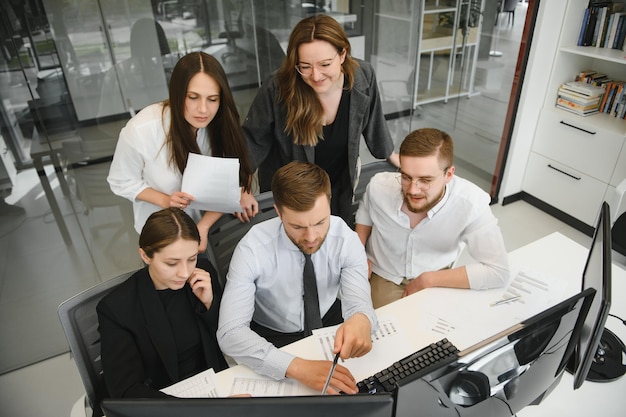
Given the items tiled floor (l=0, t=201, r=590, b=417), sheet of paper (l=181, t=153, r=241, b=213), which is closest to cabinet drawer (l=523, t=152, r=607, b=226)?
sheet of paper (l=181, t=153, r=241, b=213)

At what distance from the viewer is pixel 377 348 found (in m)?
1.48

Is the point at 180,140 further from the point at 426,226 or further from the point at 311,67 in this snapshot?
the point at 426,226

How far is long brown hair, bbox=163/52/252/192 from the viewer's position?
5.44 ft

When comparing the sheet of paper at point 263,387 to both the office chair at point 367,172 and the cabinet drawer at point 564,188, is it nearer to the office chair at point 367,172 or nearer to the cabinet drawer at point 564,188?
the office chair at point 367,172

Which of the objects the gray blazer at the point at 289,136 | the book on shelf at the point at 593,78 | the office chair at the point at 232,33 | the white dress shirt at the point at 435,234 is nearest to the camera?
the white dress shirt at the point at 435,234

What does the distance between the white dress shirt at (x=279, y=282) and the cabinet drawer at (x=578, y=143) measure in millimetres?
2293

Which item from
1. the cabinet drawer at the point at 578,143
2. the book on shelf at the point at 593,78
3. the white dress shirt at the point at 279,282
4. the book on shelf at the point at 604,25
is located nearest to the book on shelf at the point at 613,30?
the book on shelf at the point at 604,25

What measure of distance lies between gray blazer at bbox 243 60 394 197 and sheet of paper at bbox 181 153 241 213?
0.39 metres

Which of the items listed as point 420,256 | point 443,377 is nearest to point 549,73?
point 420,256

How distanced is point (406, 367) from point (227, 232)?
3.05ft

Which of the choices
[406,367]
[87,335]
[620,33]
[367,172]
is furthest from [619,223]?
[87,335]

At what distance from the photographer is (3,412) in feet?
7.63

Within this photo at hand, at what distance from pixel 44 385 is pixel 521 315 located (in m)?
2.39

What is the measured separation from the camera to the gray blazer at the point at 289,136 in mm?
2078
